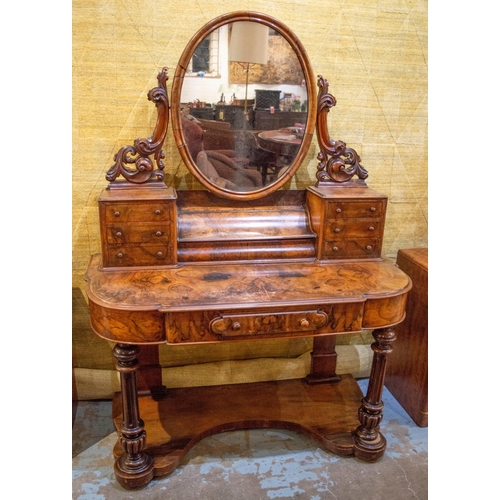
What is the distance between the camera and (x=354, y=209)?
2084mm

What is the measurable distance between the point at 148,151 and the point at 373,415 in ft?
5.12

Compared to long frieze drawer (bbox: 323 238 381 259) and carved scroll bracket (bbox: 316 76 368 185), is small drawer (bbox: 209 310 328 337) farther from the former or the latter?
carved scroll bracket (bbox: 316 76 368 185)

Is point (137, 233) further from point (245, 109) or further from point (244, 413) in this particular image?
point (244, 413)

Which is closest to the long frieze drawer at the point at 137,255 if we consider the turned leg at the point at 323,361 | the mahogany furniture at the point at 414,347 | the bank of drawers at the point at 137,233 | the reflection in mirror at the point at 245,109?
the bank of drawers at the point at 137,233

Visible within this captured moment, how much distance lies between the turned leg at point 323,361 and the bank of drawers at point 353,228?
67cm

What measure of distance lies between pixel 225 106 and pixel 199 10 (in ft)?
1.53

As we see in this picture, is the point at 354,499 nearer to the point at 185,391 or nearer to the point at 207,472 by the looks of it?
the point at 207,472

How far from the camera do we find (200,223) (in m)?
2.08

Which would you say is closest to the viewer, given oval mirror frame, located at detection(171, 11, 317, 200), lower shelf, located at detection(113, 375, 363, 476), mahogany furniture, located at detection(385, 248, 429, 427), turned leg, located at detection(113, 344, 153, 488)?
turned leg, located at detection(113, 344, 153, 488)

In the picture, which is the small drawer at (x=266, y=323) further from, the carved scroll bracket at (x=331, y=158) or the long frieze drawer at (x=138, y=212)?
the carved scroll bracket at (x=331, y=158)

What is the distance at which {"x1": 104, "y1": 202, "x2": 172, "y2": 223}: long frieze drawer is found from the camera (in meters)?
1.88

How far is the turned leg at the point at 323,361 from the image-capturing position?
2.60m

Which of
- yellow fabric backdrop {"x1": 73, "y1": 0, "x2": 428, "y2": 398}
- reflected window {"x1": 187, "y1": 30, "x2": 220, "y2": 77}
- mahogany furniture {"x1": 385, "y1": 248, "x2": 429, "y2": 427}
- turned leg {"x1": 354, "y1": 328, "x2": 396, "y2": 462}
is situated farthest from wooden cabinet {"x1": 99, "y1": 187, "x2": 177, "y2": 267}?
mahogany furniture {"x1": 385, "y1": 248, "x2": 429, "y2": 427}

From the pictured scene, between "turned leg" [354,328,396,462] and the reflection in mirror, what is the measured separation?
36.5 inches
